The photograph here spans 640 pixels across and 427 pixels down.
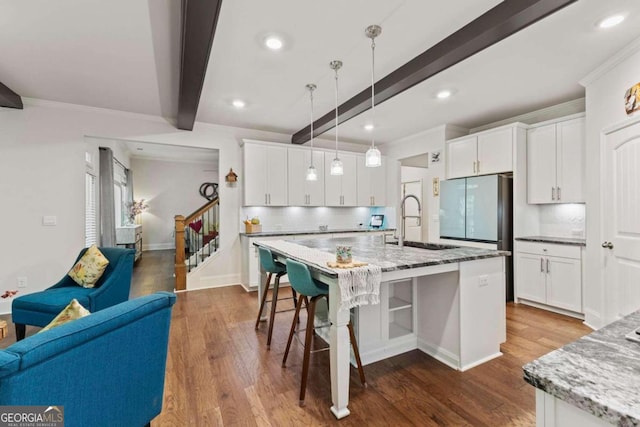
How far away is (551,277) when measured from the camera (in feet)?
11.7

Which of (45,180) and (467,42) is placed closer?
(467,42)

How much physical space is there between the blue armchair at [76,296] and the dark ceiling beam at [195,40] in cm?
180

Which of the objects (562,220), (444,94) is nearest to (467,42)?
(444,94)

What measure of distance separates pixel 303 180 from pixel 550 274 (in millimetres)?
3803

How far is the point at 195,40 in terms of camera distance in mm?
2156

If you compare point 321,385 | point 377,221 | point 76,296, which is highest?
point 377,221

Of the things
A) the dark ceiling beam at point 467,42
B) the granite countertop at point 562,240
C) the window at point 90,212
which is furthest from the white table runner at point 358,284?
the window at point 90,212

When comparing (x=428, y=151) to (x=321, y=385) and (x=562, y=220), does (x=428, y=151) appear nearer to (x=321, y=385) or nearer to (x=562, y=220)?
(x=562, y=220)

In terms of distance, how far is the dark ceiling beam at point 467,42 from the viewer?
74.4 inches

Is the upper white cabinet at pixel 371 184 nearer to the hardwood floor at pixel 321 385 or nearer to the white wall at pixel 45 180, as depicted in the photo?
the hardwood floor at pixel 321 385

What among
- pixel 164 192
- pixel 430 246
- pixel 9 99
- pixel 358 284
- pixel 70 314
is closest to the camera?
pixel 70 314

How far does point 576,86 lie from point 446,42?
7.07 feet

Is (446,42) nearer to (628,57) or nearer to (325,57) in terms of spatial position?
(325,57)

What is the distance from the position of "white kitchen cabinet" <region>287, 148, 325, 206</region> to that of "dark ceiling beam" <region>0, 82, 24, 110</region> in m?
3.52
